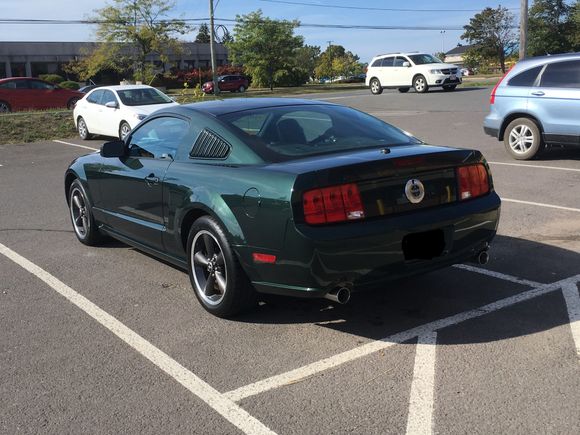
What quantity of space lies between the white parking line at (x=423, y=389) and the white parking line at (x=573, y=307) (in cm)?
84

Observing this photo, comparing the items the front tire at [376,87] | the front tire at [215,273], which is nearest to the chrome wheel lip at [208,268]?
the front tire at [215,273]

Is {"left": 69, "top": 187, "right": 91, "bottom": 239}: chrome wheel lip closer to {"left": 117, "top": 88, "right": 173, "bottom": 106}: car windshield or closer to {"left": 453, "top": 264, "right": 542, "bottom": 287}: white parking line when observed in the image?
{"left": 453, "top": 264, "right": 542, "bottom": 287}: white parking line

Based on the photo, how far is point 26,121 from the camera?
19219 millimetres

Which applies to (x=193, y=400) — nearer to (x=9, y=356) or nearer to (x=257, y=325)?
(x=257, y=325)

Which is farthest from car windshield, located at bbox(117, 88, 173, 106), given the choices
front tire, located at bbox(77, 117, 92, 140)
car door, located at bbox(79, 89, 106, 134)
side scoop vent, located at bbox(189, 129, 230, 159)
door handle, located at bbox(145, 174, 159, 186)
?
side scoop vent, located at bbox(189, 129, 230, 159)

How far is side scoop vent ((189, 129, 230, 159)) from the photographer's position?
14.4 ft

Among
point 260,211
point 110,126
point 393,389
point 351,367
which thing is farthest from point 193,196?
point 110,126

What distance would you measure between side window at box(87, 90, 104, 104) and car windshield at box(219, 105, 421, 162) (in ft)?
41.0

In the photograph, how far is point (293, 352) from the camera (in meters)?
3.78

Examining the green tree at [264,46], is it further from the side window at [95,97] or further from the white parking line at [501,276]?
the white parking line at [501,276]

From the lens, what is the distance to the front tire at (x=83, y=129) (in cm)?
1730

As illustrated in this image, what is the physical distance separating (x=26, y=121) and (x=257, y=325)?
17.3m

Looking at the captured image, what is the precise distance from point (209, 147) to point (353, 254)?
4.84 ft

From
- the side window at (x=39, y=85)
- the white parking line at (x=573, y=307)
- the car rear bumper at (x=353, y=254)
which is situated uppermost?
the side window at (x=39, y=85)
